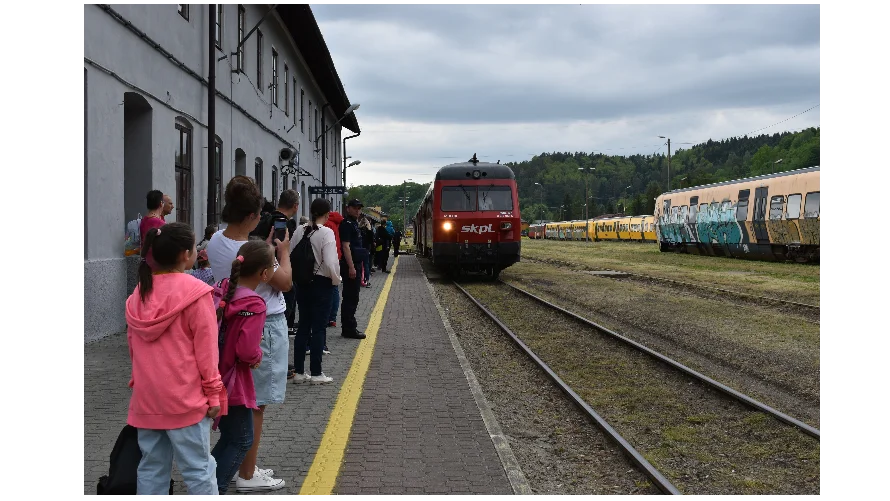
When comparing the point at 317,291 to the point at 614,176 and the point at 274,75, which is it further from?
the point at 614,176

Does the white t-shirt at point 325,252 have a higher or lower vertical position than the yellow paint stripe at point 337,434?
higher

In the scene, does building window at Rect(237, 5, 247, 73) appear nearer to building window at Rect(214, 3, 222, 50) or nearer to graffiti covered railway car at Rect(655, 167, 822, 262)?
building window at Rect(214, 3, 222, 50)

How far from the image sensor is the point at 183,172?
1327 centimetres

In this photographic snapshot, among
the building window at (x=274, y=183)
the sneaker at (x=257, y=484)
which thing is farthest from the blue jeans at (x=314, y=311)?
the building window at (x=274, y=183)

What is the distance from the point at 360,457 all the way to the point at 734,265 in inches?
1009

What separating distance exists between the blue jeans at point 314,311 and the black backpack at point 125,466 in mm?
3755

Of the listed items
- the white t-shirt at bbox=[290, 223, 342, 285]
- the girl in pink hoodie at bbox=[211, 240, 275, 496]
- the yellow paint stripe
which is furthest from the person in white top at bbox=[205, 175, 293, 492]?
the white t-shirt at bbox=[290, 223, 342, 285]

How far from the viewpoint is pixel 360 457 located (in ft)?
16.3

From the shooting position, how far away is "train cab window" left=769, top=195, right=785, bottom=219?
1064 inches

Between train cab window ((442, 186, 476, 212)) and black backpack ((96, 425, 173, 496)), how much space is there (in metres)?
17.1

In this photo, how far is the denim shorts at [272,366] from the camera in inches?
169

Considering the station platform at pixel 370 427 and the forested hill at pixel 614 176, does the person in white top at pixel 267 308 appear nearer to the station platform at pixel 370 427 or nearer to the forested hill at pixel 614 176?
the station platform at pixel 370 427

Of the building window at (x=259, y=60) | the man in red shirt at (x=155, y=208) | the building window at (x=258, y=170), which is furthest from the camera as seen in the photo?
the building window at (x=258, y=170)
